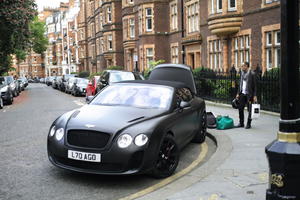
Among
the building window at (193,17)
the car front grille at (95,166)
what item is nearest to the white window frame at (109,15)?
the building window at (193,17)

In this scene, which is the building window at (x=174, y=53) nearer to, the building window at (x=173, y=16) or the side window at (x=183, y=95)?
the building window at (x=173, y=16)

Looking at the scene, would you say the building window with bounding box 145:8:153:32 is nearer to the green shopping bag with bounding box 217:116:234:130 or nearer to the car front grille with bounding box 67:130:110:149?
the green shopping bag with bounding box 217:116:234:130

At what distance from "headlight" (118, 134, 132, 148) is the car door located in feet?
3.82

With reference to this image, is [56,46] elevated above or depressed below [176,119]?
above

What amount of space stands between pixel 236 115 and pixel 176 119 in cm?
655

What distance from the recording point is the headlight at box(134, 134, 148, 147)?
18.6ft

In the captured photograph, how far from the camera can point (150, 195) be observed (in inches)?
205

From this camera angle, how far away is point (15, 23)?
23.0m

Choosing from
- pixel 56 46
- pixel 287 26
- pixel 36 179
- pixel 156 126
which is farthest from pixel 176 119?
pixel 56 46

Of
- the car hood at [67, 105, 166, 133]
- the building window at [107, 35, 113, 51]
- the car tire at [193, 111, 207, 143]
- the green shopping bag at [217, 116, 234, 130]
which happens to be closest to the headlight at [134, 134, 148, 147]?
the car hood at [67, 105, 166, 133]

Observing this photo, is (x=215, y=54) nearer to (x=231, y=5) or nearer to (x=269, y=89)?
(x=231, y=5)

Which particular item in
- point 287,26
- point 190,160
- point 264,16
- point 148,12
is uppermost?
point 148,12

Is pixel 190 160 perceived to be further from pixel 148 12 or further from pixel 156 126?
pixel 148 12

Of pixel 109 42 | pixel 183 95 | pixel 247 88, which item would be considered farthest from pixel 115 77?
pixel 109 42
